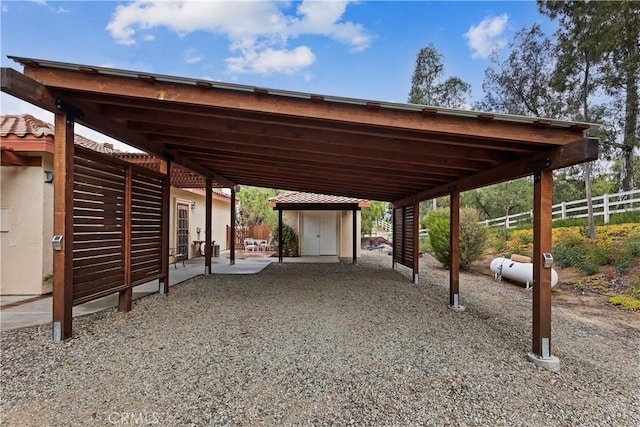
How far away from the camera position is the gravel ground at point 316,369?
104 inches

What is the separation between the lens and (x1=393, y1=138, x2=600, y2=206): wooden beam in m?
3.26

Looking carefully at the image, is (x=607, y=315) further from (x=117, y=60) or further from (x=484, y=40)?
(x=117, y=60)

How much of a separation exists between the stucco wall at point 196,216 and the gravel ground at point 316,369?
6126 millimetres

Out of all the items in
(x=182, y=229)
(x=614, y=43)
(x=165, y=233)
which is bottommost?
(x=182, y=229)

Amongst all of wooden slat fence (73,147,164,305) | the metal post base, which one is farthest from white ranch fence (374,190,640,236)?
wooden slat fence (73,147,164,305)

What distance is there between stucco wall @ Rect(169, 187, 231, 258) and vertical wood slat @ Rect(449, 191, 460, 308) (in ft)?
31.1

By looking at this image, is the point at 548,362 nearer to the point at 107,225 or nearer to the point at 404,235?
the point at 107,225

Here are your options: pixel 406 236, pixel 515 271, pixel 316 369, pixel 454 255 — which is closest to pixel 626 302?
pixel 515 271

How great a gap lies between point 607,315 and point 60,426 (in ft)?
28.7

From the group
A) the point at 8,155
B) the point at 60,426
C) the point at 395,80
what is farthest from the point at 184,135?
the point at 395,80

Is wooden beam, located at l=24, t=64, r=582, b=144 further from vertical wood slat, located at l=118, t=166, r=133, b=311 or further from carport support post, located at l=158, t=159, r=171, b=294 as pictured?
carport support post, located at l=158, t=159, r=171, b=294

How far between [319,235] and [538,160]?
37.8ft

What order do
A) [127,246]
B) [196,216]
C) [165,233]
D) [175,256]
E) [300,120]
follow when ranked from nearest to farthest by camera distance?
1. [300,120]
2. [127,246]
3. [165,233]
4. [175,256]
5. [196,216]

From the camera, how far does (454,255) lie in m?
6.37
